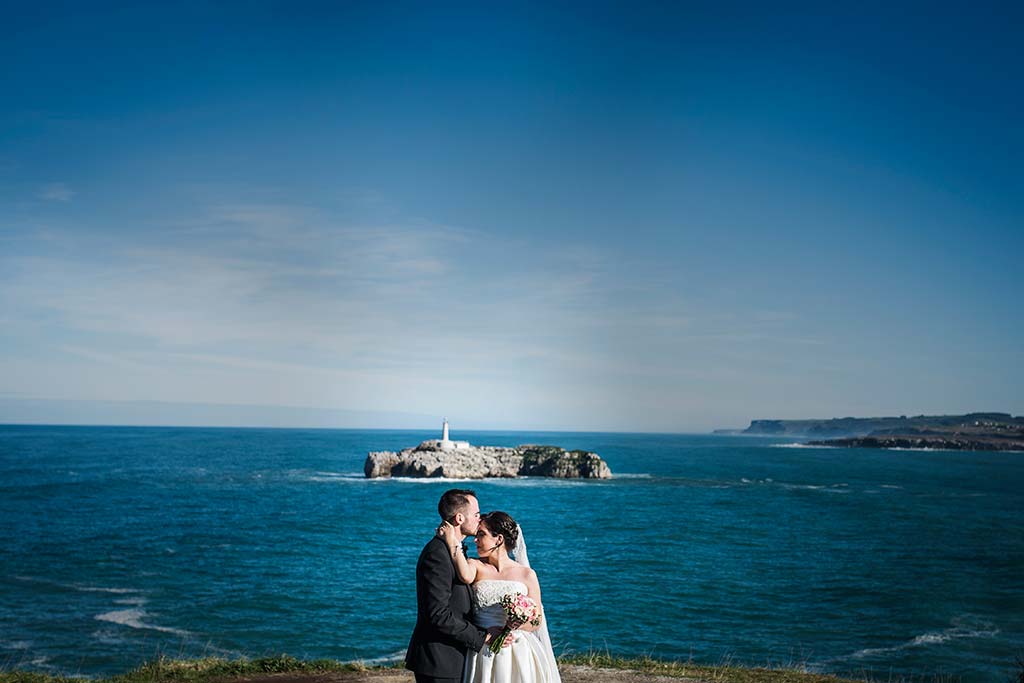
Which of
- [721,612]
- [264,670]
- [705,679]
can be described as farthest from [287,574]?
[705,679]

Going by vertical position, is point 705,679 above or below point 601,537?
above

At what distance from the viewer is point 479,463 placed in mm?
94812

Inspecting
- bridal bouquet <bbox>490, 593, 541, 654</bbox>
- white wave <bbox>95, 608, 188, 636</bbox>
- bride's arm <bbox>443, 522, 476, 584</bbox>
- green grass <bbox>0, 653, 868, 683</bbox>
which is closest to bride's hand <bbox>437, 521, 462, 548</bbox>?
bride's arm <bbox>443, 522, 476, 584</bbox>

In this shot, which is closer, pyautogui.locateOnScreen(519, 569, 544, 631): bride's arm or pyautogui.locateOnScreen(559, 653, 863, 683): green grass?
pyautogui.locateOnScreen(519, 569, 544, 631): bride's arm

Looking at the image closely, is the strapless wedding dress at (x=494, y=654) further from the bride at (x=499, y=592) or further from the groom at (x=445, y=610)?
the groom at (x=445, y=610)

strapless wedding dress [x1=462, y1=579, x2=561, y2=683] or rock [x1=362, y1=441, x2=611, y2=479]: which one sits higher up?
strapless wedding dress [x1=462, y1=579, x2=561, y2=683]

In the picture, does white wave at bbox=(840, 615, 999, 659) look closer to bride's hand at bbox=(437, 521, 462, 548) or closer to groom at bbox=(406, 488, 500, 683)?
groom at bbox=(406, 488, 500, 683)

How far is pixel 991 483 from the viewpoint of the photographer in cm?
10219

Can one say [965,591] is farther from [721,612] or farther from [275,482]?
[275,482]

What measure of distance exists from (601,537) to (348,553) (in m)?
17.1

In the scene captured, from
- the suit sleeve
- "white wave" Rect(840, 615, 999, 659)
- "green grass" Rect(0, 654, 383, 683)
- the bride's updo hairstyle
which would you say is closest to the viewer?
the suit sleeve

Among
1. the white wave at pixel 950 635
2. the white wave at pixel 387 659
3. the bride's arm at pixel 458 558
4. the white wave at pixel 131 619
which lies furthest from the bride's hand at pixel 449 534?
the white wave at pixel 131 619

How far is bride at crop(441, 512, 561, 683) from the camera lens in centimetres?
722

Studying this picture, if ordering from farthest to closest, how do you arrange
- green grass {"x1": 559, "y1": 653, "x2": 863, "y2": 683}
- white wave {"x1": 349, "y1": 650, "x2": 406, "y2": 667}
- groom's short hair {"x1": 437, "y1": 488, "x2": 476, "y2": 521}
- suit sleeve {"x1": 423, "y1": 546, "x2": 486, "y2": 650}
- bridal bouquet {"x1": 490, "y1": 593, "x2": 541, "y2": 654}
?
white wave {"x1": 349, "y1": 650, "x2": 406, "y2": 667}, green grass {"x1": 559, "y1": 653, "x2": 863, "y2": 683}, bridal bouquet {"x1": 490, "y1": 593, "x2": 541, "y2": 654}, groom's short hair {"x1": 437, "y1": 488, "x2": 476, "y2": 521}, suit sleeve {"x1": 423, "y1": 546, "x2": 486, "y2": 650}
